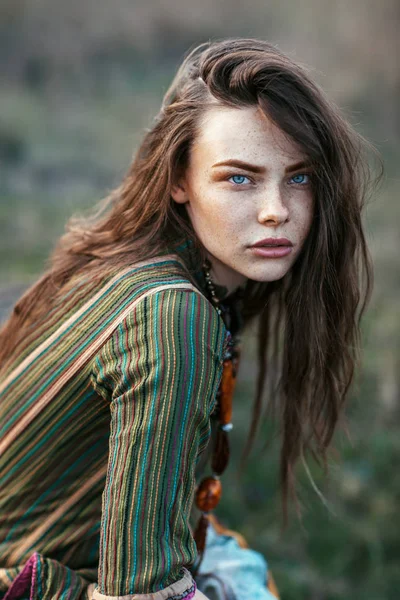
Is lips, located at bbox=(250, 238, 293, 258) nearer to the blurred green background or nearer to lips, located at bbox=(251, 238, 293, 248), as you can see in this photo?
lips, located at bbox=(251, 238, 293, 248)

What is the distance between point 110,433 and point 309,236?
0.60 metres

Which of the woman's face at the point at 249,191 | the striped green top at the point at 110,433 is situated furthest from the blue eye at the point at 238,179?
the striped green top at the point at 110,433

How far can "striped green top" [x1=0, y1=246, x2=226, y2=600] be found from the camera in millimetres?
1295

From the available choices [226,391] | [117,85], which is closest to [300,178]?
[226,391]

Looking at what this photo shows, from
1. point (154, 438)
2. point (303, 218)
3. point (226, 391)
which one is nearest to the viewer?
point (154, 438)

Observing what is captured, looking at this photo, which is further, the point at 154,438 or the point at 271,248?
the point at 271,248

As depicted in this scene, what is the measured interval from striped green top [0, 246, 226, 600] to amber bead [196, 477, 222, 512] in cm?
32

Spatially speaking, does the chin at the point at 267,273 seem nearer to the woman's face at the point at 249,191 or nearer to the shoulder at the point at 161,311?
the woman's face at the point at 249,191

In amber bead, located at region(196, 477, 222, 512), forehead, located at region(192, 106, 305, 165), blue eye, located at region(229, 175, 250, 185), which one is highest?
forehead, located at region(192, 106, 305, 165)

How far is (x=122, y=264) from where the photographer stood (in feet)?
5.18

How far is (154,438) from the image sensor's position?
1298mm

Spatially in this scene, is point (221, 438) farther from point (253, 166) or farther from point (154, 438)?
point (253, 166)

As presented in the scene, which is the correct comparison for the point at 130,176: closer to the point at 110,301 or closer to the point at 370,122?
the point at 110,301

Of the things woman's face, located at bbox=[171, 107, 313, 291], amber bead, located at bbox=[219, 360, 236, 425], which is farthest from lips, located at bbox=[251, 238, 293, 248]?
amber bead, located at bbox=[219, 360, 236, 425]
